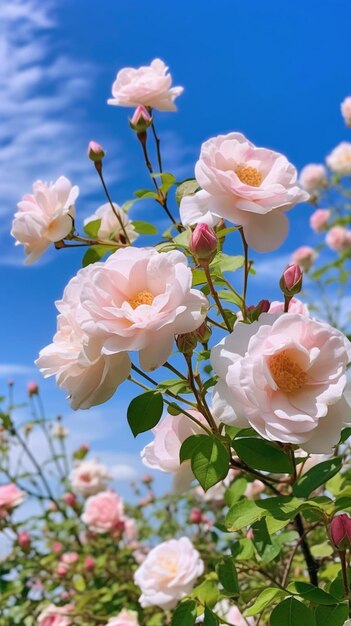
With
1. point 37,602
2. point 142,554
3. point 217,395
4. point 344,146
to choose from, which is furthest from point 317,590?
point 344,146

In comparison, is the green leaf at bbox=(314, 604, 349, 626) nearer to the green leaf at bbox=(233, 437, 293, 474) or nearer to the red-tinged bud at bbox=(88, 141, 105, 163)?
the green leaf at bbox=(233, 437, 293, 474)

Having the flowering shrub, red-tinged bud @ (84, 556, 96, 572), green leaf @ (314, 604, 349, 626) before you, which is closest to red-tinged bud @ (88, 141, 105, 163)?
the flowering shrub

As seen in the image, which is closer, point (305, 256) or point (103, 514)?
point (103, 514)

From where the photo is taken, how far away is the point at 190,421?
1009 mm

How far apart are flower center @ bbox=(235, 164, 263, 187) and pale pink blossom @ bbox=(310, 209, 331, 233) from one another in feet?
13.3

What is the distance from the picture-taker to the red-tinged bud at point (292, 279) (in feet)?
2.97

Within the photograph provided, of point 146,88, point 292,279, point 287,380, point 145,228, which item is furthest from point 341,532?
A: point 146,88

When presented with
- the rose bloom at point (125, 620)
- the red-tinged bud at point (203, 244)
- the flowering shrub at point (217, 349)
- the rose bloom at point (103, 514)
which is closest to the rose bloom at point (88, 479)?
the rose bloom at point (103, 514)

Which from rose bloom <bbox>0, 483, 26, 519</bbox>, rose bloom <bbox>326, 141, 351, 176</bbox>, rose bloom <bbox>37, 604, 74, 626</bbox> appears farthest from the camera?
rose bloom <bbox>326, 141, 351, 176</bbox>

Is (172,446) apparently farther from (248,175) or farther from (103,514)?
(103,514)

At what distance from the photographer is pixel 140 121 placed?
Result: 1313 millimetres

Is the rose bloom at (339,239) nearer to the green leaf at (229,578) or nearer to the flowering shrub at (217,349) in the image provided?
the flowering shrub at (217,349)

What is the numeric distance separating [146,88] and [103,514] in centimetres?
169

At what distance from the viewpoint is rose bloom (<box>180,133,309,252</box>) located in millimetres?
923
